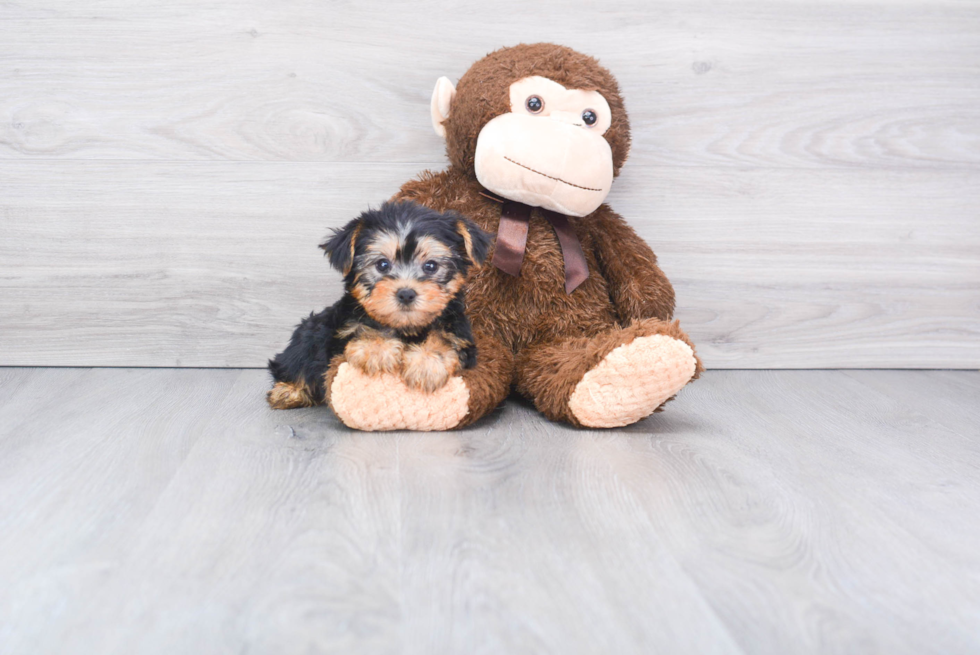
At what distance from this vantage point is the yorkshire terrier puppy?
131 cm

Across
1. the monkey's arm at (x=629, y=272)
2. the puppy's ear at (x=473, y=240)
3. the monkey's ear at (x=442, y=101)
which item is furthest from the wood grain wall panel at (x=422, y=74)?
the puppy's ear at (x=473, y=240)

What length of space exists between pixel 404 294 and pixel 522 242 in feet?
1.33

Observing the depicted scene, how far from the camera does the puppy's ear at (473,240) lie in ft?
4.45

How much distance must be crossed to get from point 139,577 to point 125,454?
1.54 ft

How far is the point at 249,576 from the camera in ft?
2.93

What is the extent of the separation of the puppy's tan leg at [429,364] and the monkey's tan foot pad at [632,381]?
0.84 ft

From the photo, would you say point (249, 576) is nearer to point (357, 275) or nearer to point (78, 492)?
point (78, 492)

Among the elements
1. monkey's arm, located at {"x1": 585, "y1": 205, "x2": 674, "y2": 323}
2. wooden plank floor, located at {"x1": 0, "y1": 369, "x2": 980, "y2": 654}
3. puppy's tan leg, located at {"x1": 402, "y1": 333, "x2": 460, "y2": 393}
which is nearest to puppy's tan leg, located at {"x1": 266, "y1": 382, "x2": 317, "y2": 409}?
wooden plank floor, located at {"x1": 0, "y1": 369, "x2": 980, "y2": 654}

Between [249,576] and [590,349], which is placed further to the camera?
[590,349]

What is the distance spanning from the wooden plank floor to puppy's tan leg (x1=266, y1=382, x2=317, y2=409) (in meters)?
0.03

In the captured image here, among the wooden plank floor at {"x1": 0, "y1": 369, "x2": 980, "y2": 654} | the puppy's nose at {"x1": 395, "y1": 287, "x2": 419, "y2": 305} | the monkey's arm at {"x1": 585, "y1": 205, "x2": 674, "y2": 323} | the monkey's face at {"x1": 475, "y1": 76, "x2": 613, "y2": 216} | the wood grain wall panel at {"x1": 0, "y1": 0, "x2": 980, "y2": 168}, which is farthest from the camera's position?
the wood grain wall panel at {"x1": 0, "y1": 0, "x2": 980, "y2": 168}

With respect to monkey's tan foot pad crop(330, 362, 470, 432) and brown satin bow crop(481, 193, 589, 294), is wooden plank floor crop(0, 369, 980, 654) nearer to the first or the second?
monkey's tan foot pad crop(330, 362, 470, 432)

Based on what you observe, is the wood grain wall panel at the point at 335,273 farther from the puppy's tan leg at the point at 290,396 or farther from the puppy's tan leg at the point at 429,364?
the puppy's tan leg at the point at 429,364

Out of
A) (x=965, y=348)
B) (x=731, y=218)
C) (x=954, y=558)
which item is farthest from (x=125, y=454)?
(x=965, y=348)
